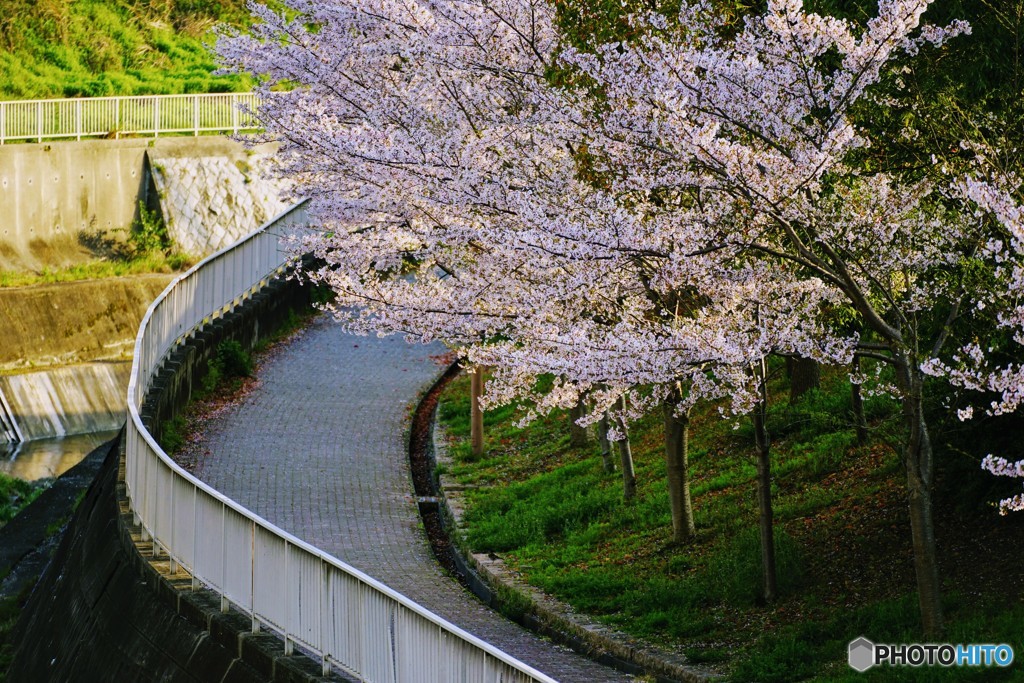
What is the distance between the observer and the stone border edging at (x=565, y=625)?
11211 millimetres

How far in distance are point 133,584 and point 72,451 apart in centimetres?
1468

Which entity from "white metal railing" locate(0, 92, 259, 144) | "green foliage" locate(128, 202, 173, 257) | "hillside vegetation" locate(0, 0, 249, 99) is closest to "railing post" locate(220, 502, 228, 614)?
"white metal railing" locate(0, 92, 259, 144)

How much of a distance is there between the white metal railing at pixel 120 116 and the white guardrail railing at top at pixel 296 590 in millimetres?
21153

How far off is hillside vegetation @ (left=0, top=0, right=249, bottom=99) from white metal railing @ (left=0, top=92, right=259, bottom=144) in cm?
290

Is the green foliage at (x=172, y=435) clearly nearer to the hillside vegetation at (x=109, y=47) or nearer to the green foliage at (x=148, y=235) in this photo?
the green foliage at (x=148, y=235)

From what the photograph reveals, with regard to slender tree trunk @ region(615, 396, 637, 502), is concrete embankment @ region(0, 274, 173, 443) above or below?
below

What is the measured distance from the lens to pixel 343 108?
18.0 m

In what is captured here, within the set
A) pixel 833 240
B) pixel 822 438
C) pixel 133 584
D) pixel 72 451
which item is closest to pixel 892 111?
pixel 833 240

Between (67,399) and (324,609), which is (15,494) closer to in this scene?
(67,399)

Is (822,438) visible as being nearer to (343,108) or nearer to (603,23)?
(603,23)

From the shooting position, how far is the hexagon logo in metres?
10.1

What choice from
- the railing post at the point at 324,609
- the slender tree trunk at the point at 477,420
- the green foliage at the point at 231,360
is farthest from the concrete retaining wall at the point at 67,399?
the railing post at the point at 324,609

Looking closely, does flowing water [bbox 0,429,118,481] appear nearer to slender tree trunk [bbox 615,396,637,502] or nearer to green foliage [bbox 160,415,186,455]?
green foliage [bbox 160,415,186,455]

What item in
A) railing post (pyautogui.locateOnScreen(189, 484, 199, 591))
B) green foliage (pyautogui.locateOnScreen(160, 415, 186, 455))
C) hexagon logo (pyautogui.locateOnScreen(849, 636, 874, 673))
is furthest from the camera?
green foliage (pyautogui.locateOnScreen(160, 415, 186, 455))
